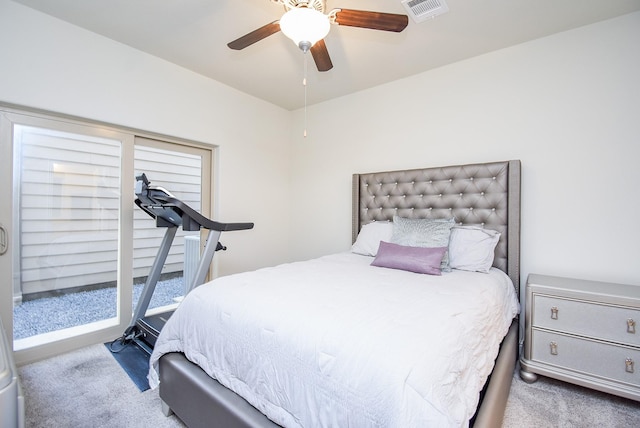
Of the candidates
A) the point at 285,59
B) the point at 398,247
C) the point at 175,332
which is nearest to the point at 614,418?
the point at 398,247

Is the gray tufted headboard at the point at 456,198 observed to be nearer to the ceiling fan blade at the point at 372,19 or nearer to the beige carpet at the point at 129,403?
the beige carpet at the point at 129,403

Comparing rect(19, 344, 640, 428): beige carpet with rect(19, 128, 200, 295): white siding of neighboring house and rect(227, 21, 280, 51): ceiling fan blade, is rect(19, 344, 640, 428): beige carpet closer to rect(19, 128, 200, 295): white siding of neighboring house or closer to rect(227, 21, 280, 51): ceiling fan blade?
rect(19, 128, 200, 295): white siding of neighboring house

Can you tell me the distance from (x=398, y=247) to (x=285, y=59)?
1.99 meters

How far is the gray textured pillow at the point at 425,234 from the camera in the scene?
2.29 metres

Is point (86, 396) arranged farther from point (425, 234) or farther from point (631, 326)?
point (631, 326)

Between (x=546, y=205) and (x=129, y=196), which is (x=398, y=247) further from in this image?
(x=129, y=196)

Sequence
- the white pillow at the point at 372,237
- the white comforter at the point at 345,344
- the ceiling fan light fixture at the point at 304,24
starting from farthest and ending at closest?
the white pillow at the point at 372,237 < the ceiling fan light fixture at the point at 304,24 < the white comforter at the point at 345,344

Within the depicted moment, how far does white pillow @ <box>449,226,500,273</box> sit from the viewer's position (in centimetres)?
219

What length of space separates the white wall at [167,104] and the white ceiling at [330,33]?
→ 13 centimetres

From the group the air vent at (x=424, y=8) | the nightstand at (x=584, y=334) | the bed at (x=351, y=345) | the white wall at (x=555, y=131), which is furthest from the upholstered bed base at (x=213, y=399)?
the air vent at (x=424, y=8)

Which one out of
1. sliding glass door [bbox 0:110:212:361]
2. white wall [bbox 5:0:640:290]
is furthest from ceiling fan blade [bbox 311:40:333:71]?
sliding glass door [bbox 0:110:212:361]

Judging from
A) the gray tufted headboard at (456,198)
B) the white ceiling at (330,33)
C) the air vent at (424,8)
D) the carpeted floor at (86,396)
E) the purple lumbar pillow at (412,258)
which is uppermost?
the white ceiling at (330,33)

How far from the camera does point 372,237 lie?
279 cm

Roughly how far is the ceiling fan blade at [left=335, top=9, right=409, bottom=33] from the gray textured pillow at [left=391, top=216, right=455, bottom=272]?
4.78 feet
